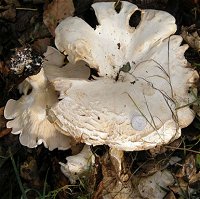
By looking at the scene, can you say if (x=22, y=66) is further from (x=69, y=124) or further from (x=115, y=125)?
(x=115, y=125)

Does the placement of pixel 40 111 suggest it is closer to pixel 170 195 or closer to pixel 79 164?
pixel 79 164

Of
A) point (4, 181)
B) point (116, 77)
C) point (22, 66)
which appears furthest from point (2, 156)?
point (116, 77)

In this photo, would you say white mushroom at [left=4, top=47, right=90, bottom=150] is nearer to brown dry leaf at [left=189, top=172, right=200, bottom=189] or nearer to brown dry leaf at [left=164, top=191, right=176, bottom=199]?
brown dry leaf at [left=164, top=191, right=176, bottom=199]

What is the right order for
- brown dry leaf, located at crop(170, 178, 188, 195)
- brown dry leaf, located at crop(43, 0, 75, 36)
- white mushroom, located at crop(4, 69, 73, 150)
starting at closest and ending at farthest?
white mushroom, located at crop(4, 69, 73, 150)
brown dry leaf, located at crop(170, 178, 188, 195)
brown dry leaf, located at crop(43, 0, 75, 36)

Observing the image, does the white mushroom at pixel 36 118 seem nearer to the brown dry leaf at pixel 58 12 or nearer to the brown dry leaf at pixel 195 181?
the brown dry leaf at pixel 58 12

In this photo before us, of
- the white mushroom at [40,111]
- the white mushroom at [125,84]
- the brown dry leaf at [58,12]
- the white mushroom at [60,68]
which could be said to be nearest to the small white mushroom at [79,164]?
the white mushroom at [40,111]

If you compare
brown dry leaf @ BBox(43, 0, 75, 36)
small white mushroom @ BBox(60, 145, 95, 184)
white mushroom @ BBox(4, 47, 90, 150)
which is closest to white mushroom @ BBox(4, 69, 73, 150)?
white mushroom @ BBox(4, 47, 90, 150)

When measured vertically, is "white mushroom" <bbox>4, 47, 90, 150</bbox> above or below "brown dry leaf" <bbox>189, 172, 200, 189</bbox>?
above
